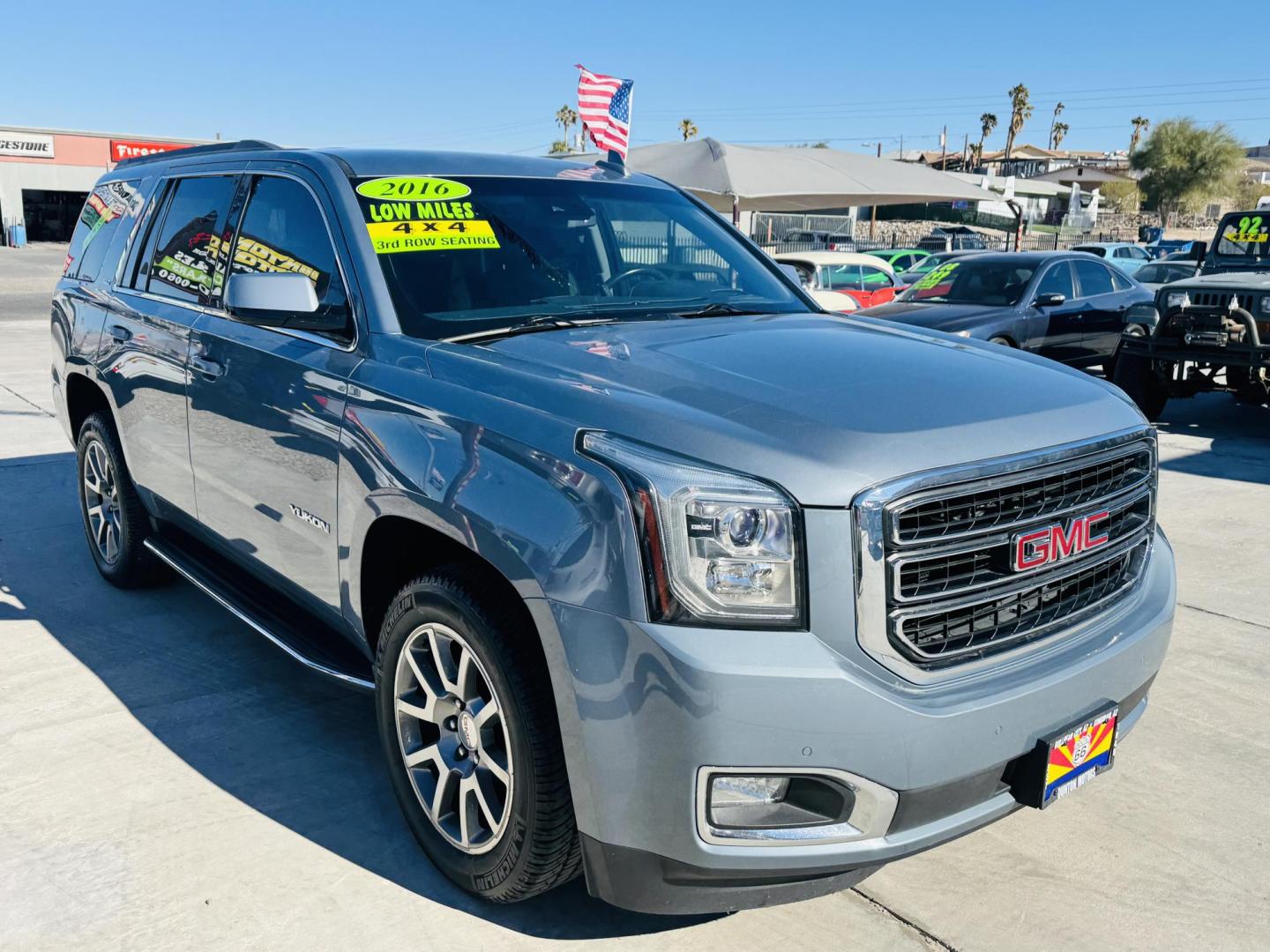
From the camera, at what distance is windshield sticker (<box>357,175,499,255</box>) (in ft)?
10.8

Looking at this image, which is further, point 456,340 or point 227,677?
point 227,677

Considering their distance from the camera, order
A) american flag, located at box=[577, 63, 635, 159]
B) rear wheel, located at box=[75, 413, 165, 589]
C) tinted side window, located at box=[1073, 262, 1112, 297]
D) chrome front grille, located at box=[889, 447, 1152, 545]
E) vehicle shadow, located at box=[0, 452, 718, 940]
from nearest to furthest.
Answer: chrome front grille, located at box=[889, 447, 1152, 545] → vehicle shadow, located at box=[0, 452, 718, 940] → rear wheel, located at box=[75, 413, 165, 589] → tinted side window, located at box=[1073, 262, 1112, 297] → american flag, located at box=[577, 63, 635, 159]

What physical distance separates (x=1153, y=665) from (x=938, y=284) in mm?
9436

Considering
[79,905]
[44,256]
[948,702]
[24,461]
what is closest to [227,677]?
[79,905]

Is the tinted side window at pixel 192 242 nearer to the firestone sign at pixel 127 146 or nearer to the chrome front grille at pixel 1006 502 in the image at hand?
the chrome front grille at pixel 1006 502

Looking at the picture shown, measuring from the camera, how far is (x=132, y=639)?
4.58 meters

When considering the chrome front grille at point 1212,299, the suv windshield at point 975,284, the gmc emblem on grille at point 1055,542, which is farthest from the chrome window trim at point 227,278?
the suv windshield at point 975,284

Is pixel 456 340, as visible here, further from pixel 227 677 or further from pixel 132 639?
pixel 132 639

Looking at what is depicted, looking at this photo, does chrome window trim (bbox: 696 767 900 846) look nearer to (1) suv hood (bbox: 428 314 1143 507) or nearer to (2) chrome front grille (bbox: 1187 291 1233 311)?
(1) suv hood (bbox: 428 314 1143 507)

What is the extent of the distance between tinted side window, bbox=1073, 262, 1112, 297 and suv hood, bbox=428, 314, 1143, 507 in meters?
9.22

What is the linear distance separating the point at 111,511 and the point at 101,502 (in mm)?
127

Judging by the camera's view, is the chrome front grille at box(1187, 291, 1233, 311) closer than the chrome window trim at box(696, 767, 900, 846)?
No

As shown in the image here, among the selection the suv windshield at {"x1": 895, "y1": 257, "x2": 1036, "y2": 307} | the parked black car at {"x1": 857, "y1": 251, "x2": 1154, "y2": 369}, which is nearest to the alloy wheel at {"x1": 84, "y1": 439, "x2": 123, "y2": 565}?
the parked black car at {"x1": 857, "y1": 251, "x2": 1154, "y2": 369}

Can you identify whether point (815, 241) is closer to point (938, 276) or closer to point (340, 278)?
point (938, 276)
